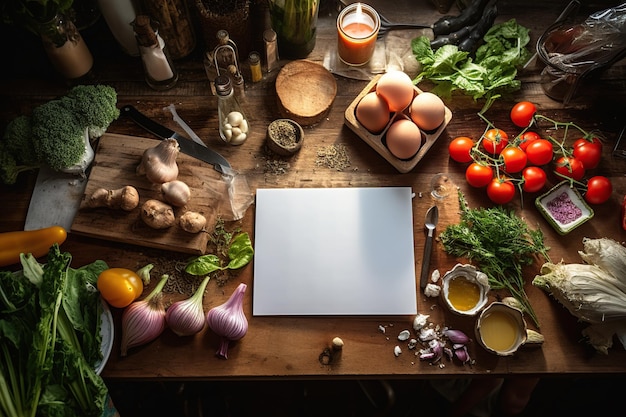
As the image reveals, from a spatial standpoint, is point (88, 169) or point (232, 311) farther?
point (88, 169)

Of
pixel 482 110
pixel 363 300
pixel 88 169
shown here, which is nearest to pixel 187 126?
pixel 88 169

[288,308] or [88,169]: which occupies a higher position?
[88,169]

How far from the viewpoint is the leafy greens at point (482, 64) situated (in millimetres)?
1493

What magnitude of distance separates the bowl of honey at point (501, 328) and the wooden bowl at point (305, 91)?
2.16 feet

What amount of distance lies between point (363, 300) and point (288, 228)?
0.84 ft

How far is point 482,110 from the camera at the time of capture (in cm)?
152

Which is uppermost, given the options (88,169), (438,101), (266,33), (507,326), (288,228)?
(266,33)

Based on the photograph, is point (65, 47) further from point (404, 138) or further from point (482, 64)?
point (482, 64)

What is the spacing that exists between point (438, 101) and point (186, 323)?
81cm

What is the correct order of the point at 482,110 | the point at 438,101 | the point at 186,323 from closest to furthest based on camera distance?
the point at 186,323 < the point at 438,101 < the point at 482,110

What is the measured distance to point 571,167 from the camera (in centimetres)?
142

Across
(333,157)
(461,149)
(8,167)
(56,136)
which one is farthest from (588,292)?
(8,167)

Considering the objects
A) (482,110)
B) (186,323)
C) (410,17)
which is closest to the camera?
(186,323)

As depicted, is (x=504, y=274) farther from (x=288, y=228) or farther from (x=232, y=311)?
(x=232, y=311)
